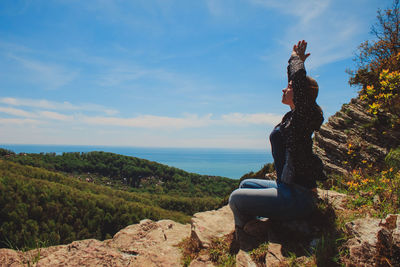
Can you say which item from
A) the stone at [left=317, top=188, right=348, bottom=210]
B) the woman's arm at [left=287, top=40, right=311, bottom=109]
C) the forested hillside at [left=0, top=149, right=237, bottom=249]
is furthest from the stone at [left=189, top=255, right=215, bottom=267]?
the forested hillside at [left=0, top=149, right=237, bottom=249]

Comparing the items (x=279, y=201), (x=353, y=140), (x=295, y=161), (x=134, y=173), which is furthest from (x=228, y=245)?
(x=134, y=173)

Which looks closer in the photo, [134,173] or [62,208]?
[62,208]

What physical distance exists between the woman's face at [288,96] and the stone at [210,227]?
7.96 feet

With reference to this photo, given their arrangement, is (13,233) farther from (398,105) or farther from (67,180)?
(398,105)

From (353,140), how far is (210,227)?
21.6 feet

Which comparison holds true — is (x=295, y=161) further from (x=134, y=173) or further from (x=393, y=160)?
(x=134, y=173)

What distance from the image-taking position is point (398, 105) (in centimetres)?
589

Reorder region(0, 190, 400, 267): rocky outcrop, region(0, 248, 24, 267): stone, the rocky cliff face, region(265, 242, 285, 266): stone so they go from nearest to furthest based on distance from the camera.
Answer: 1. region(0, 190, 400, 267): rocky outcrop
2. region(265, 242, 285, 266): stone
3. region(0, 248, 24, 267): stone
4. the rocky cliff face

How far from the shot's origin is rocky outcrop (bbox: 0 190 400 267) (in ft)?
6.45

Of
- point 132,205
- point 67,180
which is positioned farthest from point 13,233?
point 67,180

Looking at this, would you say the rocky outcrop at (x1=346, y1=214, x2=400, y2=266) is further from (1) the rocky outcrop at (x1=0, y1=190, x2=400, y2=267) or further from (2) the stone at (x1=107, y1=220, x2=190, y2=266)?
(2) the stone at (x1=107, y1=220, x2=190, y2=266)

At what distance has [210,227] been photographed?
392cm

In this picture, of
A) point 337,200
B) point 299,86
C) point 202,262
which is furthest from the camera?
point 337,200

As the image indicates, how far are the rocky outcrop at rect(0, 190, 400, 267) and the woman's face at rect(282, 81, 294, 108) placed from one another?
68.2 inches
